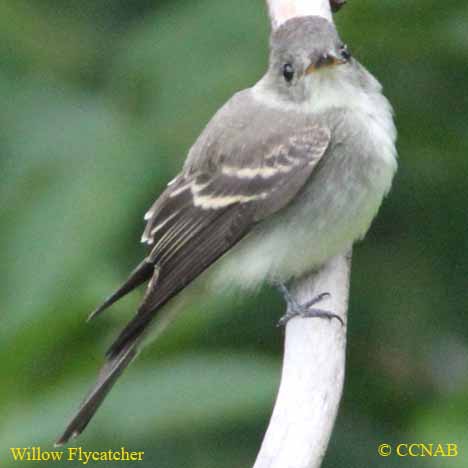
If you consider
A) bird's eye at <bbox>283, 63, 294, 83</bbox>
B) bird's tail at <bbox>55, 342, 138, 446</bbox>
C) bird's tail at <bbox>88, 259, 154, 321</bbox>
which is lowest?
bird's tail at <bbox>55, 342, 138, 446</bbox>

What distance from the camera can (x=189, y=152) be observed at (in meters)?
3.42

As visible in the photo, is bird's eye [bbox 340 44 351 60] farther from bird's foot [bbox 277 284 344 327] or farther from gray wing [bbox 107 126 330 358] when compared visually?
bird's foot [bbox 277 284 344 327]

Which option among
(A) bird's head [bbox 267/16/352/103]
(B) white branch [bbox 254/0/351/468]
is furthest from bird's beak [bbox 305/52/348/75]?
(B) white branch [bbox 254/0/351/468]

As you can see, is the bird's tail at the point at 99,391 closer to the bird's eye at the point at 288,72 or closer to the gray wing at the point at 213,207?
the gray wing at the point at 213,207

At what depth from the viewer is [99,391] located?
2898 mm

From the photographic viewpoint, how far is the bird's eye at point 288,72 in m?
3.32

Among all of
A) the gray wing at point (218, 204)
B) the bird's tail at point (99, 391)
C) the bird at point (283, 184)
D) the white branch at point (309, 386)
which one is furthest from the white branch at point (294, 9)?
the bird's tail at point (99, 391)

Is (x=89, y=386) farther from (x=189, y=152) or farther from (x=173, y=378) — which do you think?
(x=189, y=152)

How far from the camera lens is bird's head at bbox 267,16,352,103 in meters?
3.18

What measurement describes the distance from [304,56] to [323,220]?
36 cm

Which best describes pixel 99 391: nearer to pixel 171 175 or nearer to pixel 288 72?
pixel 171 175

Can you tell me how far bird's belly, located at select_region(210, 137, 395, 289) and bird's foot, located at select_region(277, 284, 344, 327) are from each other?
0.07 m

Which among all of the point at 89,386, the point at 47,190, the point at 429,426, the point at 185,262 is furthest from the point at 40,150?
the point at 429,426

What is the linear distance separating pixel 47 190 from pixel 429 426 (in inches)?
37.9
